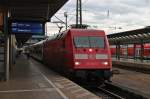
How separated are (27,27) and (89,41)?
201 inches

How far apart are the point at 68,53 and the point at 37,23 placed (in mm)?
2466

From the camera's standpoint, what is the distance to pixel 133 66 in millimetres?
39562

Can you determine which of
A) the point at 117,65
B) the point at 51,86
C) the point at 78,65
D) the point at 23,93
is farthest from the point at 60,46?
the point at 117,65

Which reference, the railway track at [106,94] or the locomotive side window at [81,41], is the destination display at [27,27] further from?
the railway track at [106,94]

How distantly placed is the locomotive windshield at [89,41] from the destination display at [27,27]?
8.54 feet

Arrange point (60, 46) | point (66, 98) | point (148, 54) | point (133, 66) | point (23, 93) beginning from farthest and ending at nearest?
point (148, 54)
point (133, 66)
point (60, 46)
point (23, 93)
point (66, 98)

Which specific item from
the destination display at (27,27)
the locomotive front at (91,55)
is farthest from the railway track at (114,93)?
the destination display at (27,27)

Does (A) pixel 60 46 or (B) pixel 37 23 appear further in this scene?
(A) pixel 60 46

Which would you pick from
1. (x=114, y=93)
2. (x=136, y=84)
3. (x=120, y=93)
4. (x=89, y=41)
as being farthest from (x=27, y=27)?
(x=120, y=93)

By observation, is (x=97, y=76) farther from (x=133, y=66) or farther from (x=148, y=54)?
(x=148, y=54)

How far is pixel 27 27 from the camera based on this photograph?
25234 mm

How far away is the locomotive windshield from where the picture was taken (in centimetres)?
2145

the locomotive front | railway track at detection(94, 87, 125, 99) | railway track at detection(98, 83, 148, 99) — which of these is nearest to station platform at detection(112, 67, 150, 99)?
railway track at detection(98, 83, 148, 99)

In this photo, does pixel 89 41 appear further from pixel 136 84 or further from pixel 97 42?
pixel 136 84
